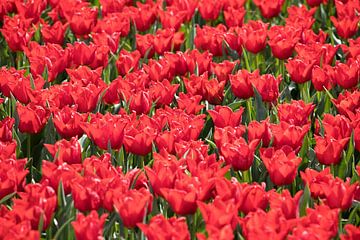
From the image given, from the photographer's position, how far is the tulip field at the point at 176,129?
2688 mm

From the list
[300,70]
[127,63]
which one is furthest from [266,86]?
[127,63]

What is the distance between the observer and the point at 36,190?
2.75 meters

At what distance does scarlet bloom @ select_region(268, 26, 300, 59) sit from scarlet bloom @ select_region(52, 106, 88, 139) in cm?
128

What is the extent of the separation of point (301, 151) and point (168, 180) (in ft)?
2.73

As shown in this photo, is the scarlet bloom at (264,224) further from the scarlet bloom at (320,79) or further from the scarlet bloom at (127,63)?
the scarlet bloom at (127,63)

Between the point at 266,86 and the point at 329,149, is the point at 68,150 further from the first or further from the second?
the point at 266,86

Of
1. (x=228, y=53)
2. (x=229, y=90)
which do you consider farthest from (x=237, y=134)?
(x=228, y=53)

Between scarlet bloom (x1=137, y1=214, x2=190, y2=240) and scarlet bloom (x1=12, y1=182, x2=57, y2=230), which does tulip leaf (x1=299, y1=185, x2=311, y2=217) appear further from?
scarlet bloom (x1=12, y1=182, x2=57, y2=230)

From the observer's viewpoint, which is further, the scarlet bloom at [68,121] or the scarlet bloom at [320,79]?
the scarlet bloom at [320,79]

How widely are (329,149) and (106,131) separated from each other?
2.74 ft

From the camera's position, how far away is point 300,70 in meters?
4.00

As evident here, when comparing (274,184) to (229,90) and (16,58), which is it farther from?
(16,58)

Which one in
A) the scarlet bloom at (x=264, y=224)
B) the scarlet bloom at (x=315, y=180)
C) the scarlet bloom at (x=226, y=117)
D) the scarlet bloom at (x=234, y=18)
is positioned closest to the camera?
the scarlet bloom at (x=264, y=224)

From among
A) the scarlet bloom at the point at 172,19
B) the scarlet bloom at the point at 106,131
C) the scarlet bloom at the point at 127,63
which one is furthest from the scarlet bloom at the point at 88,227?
the scarlet bloom at the point at 172,19
